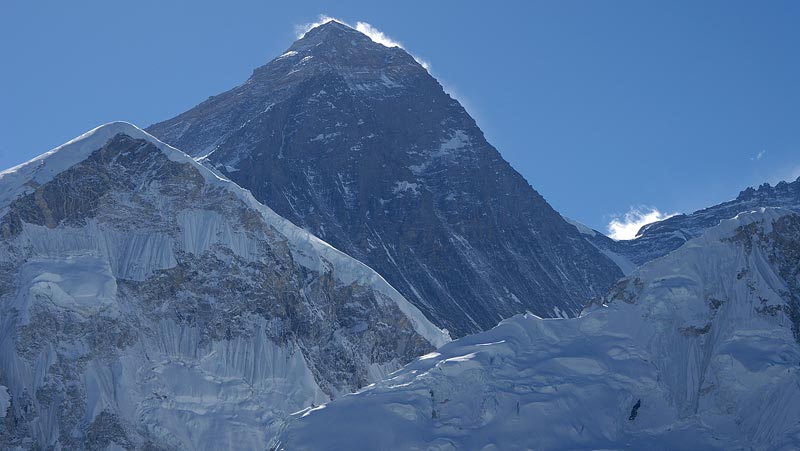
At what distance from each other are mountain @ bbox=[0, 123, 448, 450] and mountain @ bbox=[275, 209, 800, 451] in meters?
21.6

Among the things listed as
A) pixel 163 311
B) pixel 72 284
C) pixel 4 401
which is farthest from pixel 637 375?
pixel 72 284

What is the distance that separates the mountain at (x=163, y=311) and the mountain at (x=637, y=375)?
71.0 ft

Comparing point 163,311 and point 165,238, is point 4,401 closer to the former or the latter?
point 163,311

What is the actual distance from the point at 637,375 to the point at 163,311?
156 ft

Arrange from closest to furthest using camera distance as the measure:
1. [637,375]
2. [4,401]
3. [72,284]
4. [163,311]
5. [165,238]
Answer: [637,375]
[4,401]
[72,284]
[163,311]
[165,238]

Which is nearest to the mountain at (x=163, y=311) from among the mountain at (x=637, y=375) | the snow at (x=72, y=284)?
the snow at (x=72, y=284)

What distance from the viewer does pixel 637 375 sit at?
4001 inches

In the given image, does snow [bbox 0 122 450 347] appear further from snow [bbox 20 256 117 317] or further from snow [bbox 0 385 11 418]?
snow [bbox 0 385 11 418]

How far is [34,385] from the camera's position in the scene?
117375 mm

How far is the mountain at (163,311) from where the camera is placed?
4626 inches

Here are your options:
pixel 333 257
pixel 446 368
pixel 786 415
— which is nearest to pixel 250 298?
pixel 333 257

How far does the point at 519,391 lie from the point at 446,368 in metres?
5.78

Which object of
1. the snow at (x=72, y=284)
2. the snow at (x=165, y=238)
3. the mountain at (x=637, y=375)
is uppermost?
the snow at (x=165, y=238)

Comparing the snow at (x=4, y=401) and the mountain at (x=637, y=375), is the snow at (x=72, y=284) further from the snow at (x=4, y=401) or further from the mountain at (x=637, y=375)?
the mountain at (x=637, y=375)
